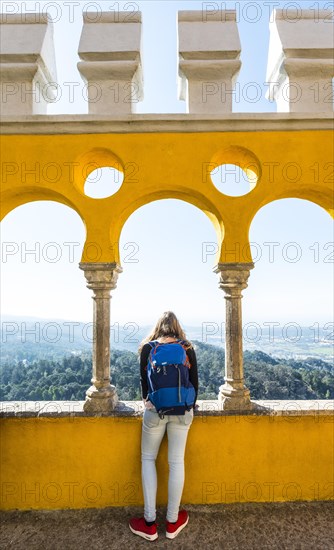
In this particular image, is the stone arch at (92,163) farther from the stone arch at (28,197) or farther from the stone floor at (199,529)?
the stone floor at (199,529)

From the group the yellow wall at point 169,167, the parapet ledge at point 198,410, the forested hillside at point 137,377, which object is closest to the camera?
the parapet ledge at point 198,410

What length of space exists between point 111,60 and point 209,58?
0.93 m

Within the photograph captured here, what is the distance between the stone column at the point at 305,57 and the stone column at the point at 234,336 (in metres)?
1.67

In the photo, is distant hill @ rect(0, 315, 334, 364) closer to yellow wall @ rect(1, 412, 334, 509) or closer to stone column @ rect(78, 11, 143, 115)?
yellow wall @ rect(1, 412, 334, 509)

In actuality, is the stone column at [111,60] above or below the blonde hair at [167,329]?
above

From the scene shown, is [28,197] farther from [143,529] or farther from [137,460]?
[143,529]

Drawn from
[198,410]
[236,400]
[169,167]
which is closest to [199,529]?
[198,410]

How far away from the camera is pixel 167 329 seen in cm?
263

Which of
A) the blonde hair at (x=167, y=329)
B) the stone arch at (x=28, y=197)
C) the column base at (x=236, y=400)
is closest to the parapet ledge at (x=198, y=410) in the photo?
the column base at (x=236, y=400)

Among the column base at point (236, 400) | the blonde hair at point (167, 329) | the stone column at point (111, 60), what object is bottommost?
the column base at point (236, 400)

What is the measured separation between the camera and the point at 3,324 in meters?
3.50

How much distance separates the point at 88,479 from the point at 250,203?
9.50ft

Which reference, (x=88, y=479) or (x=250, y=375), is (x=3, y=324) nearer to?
(x=88, y=479)

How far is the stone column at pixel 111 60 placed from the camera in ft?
10.4
